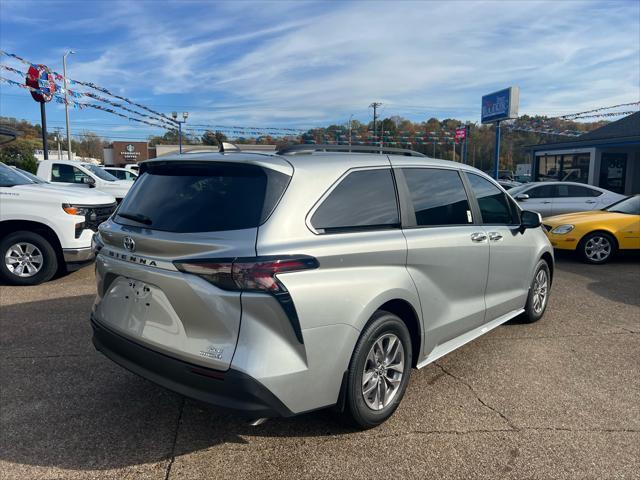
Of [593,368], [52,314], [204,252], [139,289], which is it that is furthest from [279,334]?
[52,314]

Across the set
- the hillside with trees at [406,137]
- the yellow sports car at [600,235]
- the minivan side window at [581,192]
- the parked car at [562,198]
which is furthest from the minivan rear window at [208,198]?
the hillside with trees at [406,137]

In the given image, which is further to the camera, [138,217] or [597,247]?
[597,247]

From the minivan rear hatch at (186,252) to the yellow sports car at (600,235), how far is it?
25.7ft

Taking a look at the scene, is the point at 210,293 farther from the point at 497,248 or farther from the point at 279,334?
the point at 497,248

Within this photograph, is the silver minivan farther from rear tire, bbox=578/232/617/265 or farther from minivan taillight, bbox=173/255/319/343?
rear tire, bbox=578/232/617/265

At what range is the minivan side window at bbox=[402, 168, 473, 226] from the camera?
348 centimetres

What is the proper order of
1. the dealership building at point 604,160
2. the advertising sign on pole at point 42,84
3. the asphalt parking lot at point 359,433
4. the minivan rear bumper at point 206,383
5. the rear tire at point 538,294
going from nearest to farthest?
the minivan rear bumper at point 206,383, the asphalt parking lot at point 359,433, the rear tire at point 538,294, the advertising sign on pole at point 42,84, the dealership building at point 604,160

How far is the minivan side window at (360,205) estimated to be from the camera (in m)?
2.80

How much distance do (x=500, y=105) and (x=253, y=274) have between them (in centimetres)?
2371

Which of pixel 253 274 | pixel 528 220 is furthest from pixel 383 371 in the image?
pixel 528 220

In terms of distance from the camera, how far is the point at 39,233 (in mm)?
6664

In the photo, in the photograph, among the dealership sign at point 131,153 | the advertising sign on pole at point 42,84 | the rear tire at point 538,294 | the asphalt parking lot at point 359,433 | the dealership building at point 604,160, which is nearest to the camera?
the asphalt parking lot at point 359,433

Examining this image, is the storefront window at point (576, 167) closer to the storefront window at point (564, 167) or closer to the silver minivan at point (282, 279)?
the storefront window at point (564, 167)

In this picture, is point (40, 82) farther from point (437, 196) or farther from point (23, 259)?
point (437, 196)
